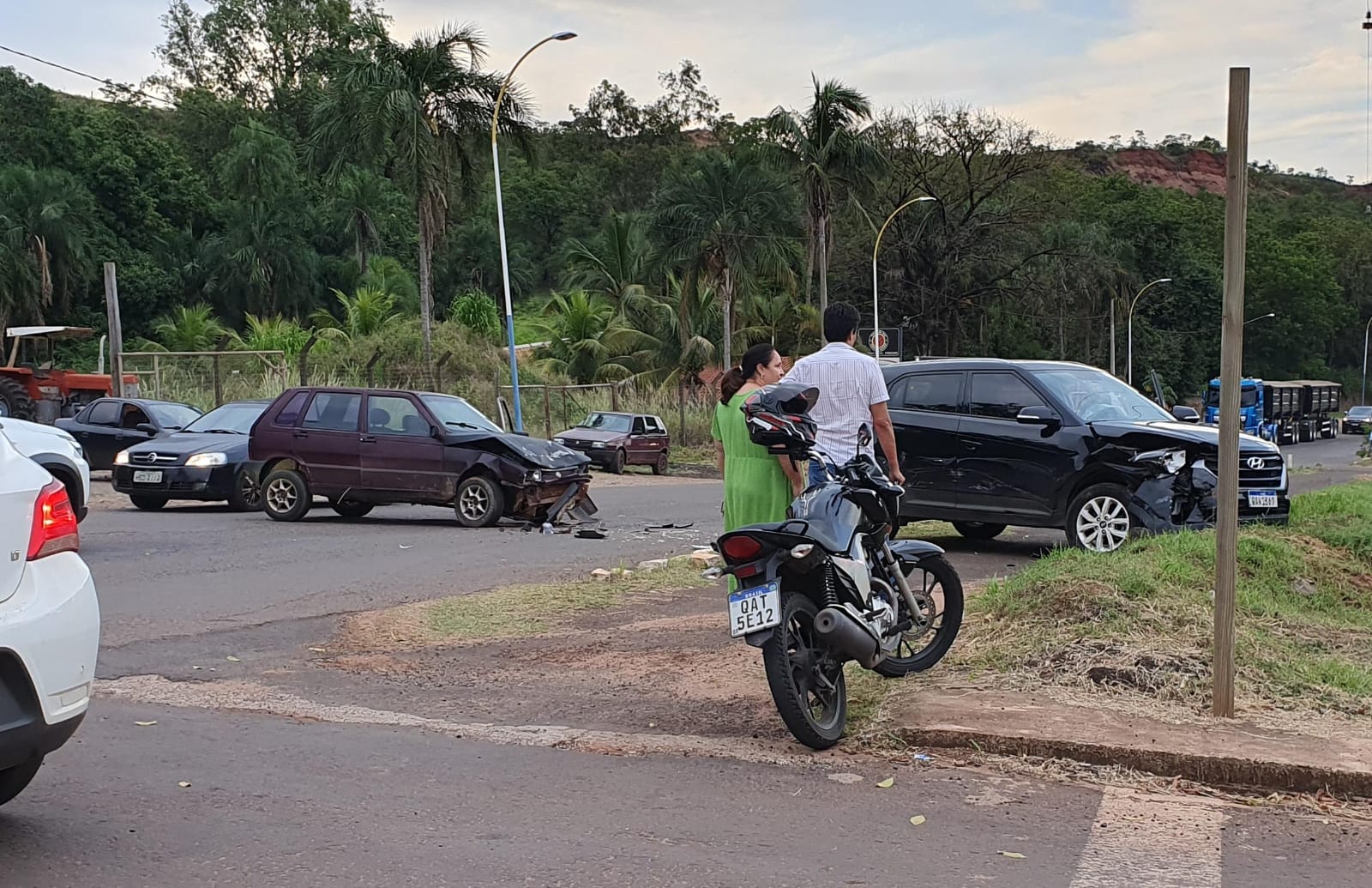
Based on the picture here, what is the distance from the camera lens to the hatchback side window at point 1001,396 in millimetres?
12773

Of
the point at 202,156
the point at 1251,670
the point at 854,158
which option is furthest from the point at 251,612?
the point at 202,156

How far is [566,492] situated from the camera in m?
16.8

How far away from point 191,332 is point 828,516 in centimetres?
5051

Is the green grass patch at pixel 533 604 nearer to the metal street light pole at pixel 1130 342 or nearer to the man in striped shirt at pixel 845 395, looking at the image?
the man in striped shirt at pixel 845 395

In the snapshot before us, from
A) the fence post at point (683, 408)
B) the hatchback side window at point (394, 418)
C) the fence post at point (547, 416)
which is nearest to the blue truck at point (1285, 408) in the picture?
the fence post at point (683, 408)

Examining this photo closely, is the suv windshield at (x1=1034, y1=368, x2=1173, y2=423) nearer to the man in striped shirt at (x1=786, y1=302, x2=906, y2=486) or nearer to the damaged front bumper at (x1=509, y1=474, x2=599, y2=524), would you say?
the man in striped shirt at (x1=786, y1=302, x2=906, y2=486)

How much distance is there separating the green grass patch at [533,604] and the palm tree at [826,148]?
35138 mm

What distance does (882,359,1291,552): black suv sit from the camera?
1180 cm

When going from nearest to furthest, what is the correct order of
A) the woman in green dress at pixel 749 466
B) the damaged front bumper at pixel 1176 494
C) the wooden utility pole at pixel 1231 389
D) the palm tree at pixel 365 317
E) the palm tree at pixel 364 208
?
1. the wooden utility pole at pixel 1231 389
2. the woman in green dress at pixel 749 466
3. the damaged front bumper at pixel 1176 494
4. the palm tree at pixel 365 317
5. the palm tree at pixel 364 208

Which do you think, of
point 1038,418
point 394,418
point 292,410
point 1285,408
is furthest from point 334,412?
point 1285,408

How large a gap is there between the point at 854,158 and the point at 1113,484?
3612cm

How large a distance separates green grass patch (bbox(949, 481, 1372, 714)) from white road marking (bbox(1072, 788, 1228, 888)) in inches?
49.3

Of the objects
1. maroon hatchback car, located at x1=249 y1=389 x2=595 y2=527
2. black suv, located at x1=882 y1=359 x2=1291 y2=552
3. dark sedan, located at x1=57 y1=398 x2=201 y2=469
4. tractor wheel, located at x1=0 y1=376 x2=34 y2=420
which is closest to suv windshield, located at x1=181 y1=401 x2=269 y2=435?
maroon hatchback car, located at x1=249 y1=389 x2=595 y2=527

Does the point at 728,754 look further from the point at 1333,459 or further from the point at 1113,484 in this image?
the point at 1333,459
